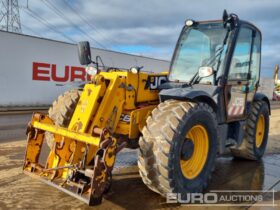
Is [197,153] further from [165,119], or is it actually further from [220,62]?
[220,62]

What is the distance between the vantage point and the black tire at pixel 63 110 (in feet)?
17.4

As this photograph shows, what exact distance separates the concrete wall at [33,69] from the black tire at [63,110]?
31.6 ft

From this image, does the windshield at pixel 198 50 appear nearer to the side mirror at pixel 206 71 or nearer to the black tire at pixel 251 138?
the side mirror at pixel 206 71

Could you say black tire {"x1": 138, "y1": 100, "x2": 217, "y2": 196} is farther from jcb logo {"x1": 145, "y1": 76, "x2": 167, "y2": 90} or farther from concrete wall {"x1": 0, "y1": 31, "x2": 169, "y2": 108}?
concrete wall {"x1": 0, "y1": 31, "x2": 169, "y2": 108}

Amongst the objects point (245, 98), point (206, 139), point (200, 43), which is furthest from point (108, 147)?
point (245, 98)

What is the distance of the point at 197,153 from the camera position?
4.91 metres

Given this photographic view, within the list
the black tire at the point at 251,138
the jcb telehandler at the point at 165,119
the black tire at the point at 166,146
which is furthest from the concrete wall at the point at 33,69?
the black tire at the point at 166,146

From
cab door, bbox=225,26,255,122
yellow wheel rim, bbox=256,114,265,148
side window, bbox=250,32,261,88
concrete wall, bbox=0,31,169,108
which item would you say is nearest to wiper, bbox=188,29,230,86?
cab door, bbox=225,26,255,122

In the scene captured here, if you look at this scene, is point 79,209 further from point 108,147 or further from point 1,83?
point 1,83

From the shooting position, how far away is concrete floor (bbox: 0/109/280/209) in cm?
437

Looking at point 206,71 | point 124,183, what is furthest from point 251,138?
point 124,183

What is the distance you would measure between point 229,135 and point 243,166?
2.71ft

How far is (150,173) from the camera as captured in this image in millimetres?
4180

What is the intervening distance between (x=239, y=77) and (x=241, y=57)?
13.1 inches
